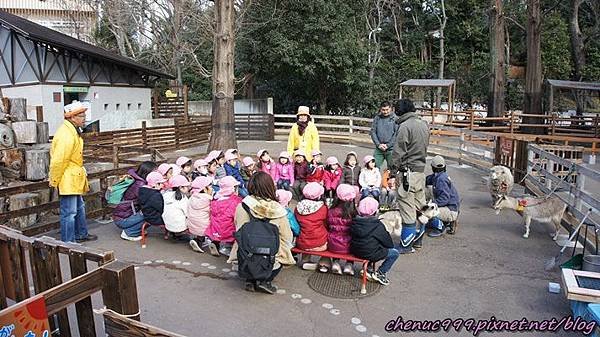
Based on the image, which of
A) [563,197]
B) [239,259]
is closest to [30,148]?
[239,259]

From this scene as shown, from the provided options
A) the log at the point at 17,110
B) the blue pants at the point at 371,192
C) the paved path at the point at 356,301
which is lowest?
the paved path at the point at 356,301

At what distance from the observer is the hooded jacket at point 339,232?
16.7 feet

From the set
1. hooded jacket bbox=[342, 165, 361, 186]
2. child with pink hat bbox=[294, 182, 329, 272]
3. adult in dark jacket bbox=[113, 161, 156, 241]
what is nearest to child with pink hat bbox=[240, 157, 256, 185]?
hooded jacket bbox=[342, 165, 361, 186]

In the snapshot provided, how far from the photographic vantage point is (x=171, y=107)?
2475 centimetres

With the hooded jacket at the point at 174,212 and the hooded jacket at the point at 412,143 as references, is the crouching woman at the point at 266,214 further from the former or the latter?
the hooded jacket at the point at 412,143

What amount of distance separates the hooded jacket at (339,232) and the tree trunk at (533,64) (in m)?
19.8

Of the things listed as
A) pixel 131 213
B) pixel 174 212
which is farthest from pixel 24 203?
pixel 174 212

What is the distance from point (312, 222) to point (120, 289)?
2.75 m

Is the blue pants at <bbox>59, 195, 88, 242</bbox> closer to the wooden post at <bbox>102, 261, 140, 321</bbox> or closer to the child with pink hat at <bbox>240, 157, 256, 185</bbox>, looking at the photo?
the child with pink hat at <bbox>240, 157, 256, 185</bbox>

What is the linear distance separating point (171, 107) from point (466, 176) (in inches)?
667

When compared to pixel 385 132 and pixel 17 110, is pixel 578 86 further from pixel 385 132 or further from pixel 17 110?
pixel 17 110

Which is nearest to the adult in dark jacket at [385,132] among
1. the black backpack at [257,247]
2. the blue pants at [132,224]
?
the blue pants at [132,224]

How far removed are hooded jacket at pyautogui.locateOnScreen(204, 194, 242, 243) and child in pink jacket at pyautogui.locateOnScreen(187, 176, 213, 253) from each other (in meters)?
0.19

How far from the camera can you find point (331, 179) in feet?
27.5
